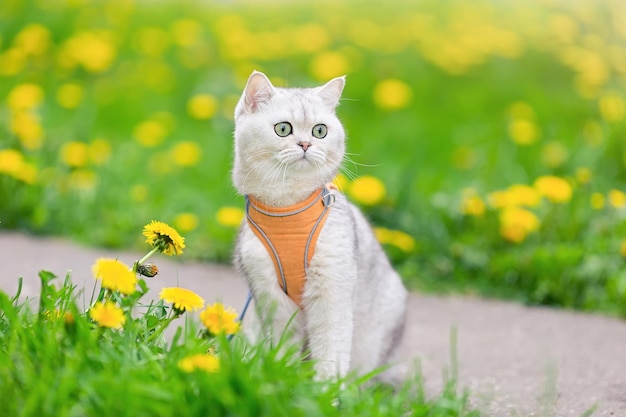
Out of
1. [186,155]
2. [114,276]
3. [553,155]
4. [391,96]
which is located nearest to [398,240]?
[553,155]

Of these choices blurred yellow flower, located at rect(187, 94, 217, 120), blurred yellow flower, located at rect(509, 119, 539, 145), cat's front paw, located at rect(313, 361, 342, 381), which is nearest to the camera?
cat's front paw, located at rect(313, 361, 342, 381)

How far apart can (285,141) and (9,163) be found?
265 cm

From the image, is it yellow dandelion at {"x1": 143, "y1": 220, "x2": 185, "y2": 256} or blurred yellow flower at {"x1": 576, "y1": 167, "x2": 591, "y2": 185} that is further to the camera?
blurred yellow flower at {"x1": 576, "y1": 167, "x2": 591, "y2": 185}

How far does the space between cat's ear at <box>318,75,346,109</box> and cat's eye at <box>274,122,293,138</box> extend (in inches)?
8.0

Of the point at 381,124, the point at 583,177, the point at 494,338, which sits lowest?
the point at 494,338

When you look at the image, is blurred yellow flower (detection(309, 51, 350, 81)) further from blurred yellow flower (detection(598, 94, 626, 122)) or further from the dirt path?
the dirt path

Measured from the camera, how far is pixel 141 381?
213 cm

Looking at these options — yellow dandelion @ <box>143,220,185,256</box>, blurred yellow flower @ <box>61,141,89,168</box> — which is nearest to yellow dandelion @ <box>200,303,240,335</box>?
yellow dandelion @ <box>143,220,185,256</box>

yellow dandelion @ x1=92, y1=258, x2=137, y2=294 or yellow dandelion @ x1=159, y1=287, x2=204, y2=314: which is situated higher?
yellow dandelion @ x1=92, y1=258, x2=137, y2=294

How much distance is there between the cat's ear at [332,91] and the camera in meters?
2.95

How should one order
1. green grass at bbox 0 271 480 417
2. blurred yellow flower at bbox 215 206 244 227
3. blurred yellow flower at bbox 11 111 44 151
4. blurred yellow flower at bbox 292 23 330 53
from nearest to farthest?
green grass at bbox 0 271 480 417 → blurred yellow flower at bbox 215 206 244 227 → blurred yellow flower at bbox 11 111 44 151 → blurred yellow flower at bbox 292 23 330 53

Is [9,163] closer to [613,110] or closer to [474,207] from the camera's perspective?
[474,207]

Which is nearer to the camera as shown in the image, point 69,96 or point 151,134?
point 151,134

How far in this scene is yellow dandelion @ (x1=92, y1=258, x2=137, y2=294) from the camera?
2.29 metres
